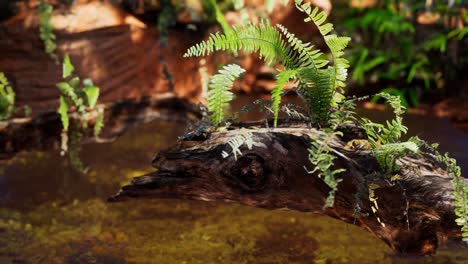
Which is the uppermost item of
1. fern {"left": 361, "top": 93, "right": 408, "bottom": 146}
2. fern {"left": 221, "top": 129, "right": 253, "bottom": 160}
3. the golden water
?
fern {"left": 361, "top": 93, "right": 408, "bottom": 146}

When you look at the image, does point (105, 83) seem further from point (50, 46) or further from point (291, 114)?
point (291, 114)

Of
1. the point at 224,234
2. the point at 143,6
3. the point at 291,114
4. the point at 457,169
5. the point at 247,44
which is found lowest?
the point at 224,234

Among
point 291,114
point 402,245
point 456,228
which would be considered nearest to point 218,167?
point 291,114

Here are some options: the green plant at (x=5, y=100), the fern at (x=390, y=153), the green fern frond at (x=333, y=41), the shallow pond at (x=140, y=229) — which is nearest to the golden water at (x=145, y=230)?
the shallow pond at (x=140, y=229)

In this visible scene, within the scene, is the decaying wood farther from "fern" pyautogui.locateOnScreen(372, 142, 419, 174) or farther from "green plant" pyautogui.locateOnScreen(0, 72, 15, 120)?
"fern" pyautogui.locateOnScreen(372, 142, 419, 174)

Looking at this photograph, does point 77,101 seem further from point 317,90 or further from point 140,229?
point 317,90

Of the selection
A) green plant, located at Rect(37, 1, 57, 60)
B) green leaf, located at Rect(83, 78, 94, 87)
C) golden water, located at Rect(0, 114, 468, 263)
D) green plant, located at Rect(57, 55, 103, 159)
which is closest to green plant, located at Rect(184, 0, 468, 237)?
golden water, located at Rect(0, 114, 468, 263)

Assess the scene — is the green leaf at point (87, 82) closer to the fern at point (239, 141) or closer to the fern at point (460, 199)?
the fern at point (239, 141)
